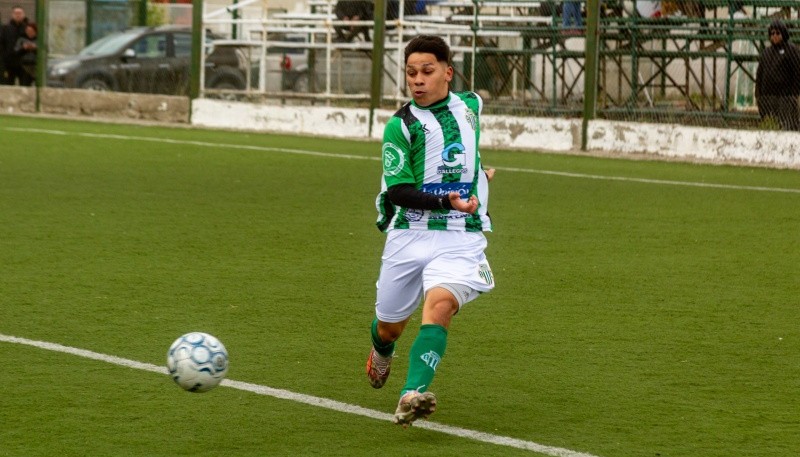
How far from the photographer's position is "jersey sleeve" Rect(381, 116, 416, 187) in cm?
528

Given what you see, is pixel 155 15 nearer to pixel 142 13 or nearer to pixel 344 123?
pixel 142 13

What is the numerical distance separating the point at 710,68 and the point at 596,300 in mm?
11833

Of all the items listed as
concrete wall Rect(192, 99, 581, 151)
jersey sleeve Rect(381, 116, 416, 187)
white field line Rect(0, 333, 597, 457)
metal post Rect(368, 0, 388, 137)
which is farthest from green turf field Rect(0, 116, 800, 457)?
metal post Rect(368, 0, 388, 137)

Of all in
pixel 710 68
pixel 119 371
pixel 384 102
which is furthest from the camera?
pixel 384 102

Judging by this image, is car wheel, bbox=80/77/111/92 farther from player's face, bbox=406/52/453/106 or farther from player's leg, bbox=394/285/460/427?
player's leg, bbox=394/285/460/427

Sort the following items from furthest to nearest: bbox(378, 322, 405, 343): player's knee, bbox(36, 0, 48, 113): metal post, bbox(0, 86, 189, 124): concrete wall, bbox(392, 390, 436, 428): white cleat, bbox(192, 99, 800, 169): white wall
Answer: bbox(36, 0, 48, 113): metal post, bbox(0, 86, 189, 124): concrete wall, bbox(192, 99, 800, 169): white wall, bbox(378, 322, 405, 343): player's knee, bbox(392, 390, 436, 428): white cleat

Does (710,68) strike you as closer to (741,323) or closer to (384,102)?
(384,102)

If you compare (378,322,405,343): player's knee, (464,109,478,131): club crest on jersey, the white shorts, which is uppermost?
(464,109,478,131): club crest on jersey

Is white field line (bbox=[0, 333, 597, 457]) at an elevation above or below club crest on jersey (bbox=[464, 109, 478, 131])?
below

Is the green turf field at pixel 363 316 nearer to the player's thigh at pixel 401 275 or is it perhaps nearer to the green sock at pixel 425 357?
the green sock at pixel 425 357

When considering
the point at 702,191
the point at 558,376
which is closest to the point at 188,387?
the point at 558,376

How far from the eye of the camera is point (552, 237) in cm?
1070

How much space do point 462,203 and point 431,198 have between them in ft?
0.55

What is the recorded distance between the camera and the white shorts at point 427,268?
17.1ft
